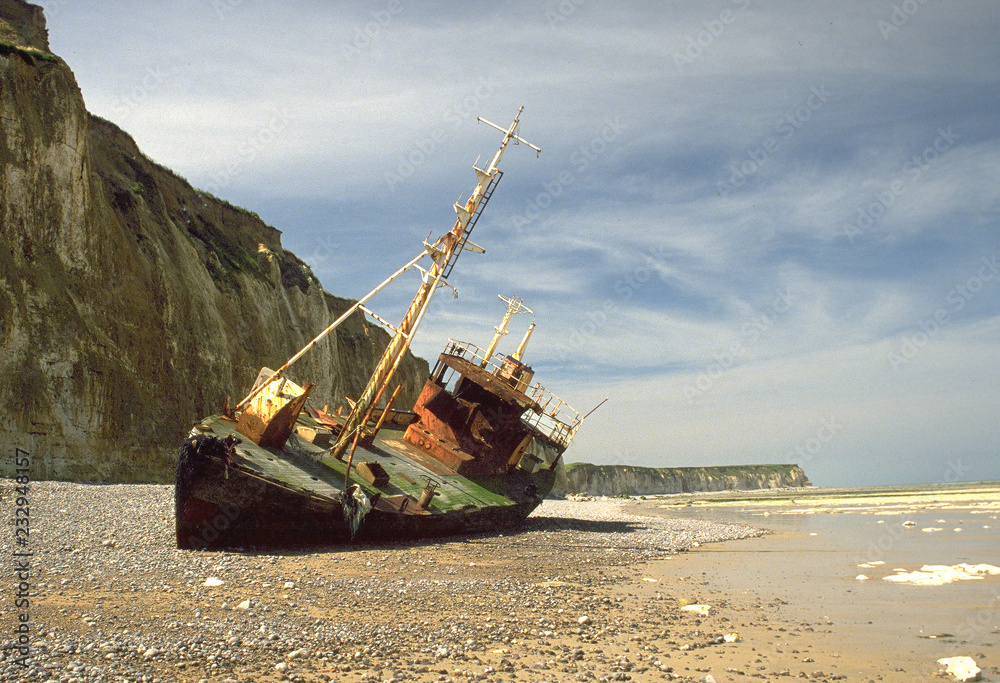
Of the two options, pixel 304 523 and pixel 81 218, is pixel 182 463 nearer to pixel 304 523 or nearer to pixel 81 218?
pixel 304 523

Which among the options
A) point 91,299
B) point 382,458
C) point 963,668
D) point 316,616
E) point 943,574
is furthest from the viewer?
point 91,299

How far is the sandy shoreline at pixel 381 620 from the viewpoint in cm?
577

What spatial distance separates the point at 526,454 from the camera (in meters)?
23.7

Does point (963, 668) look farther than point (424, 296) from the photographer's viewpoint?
No

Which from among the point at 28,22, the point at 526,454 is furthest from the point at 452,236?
the point at 28,22

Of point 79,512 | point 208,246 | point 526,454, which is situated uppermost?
point 208,246

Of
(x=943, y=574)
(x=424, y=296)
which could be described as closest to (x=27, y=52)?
(x=424, y=296)

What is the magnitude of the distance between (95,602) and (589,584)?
21.9 feet

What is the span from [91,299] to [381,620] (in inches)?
873

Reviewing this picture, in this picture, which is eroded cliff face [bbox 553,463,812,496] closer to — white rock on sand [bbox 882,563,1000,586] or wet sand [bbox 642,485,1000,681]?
wet sand [bbox 642,485,1000,681]

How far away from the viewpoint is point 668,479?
364 ft

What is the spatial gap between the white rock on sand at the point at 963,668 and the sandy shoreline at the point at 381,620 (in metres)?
0.17

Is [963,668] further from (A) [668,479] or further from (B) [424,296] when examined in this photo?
(A) [668,479]

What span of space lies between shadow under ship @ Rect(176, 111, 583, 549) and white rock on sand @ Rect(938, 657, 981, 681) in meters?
9.02
